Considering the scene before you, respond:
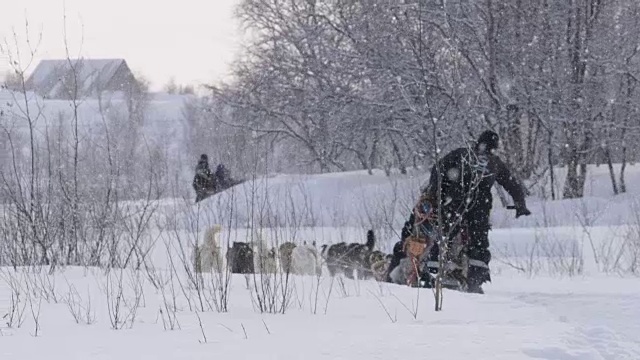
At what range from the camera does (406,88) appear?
1905 centimetres

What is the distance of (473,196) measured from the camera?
704 cm

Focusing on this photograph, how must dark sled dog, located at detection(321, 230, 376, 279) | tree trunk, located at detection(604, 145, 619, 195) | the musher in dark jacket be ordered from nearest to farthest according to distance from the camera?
the musher in dark jacket → dark sled dog, located at detection(321, 230, 376, 279) → tree trunk, located at detection(604, 145, 619, 195)

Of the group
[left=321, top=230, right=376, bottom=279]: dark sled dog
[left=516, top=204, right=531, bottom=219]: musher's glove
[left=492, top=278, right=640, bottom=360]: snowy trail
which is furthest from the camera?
[left=321, top=230, right=376, bottom=279]: dark sled dog

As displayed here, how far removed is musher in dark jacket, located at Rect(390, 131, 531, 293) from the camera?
22.7 feet

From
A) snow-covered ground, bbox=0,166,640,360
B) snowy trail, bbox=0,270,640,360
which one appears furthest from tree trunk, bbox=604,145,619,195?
snowy trail, bbox=0,270,640,360

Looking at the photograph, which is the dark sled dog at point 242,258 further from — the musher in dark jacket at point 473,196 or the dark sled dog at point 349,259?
the musher in dark jacket at point 473,196

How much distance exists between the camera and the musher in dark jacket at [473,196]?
6934 mm

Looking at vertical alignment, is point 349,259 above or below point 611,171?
below

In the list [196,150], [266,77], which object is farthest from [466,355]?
[196,150]

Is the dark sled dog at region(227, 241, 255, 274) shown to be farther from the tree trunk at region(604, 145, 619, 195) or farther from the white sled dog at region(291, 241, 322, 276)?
the tree trunk at region(604, 145, 619, 195)

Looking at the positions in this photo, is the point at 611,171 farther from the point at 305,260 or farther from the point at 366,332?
the point at 366,332

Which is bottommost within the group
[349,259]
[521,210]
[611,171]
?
[349,259]

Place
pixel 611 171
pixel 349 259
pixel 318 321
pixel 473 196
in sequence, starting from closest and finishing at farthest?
pixel 318 321 → pixel 473 196 → pixel 349 259 → pixel 611 171

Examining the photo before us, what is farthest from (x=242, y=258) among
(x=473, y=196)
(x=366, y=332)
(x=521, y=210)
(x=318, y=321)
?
(x=366, y=332)
